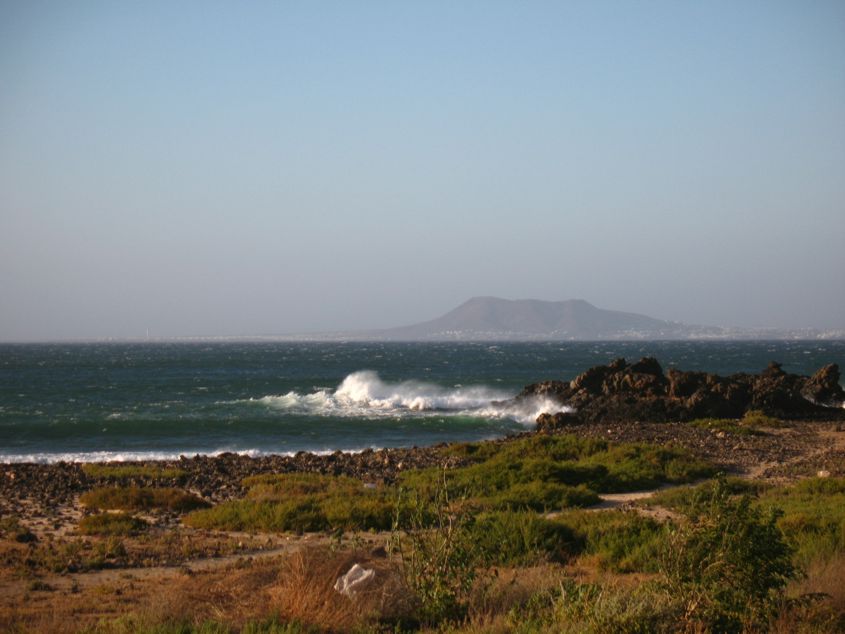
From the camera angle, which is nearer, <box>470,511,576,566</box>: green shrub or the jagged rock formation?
<box>470,511,576,566</box>: green shrub

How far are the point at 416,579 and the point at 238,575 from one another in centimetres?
260

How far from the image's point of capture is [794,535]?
38.3ft

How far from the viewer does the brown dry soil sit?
9716 mm

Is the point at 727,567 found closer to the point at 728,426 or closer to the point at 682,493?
the point at 682,493

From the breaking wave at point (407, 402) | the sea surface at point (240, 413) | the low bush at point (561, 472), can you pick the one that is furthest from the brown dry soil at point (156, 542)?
the breaking wave at point (407, 402)

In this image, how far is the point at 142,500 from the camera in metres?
17.9

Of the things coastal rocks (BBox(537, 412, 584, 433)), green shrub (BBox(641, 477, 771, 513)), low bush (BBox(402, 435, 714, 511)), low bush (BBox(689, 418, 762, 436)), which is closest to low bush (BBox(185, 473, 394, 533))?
low bush (BBox(402, 435, 714, 511))

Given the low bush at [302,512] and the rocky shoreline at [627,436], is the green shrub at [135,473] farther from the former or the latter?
the low bush at [302,512]

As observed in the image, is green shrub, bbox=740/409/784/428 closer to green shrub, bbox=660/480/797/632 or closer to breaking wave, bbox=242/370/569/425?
breaking wave, bbox=242/370/569/425

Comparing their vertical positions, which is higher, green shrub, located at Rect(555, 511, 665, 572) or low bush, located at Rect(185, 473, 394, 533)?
green shrub, located at Rect(555, 511, 665, 572)

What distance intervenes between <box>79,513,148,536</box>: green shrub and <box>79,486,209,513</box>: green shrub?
1926mm

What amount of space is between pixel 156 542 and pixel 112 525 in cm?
160

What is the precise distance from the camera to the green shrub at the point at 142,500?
17625mm

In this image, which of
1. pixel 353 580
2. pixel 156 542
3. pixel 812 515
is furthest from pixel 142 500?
pixel 812 515
